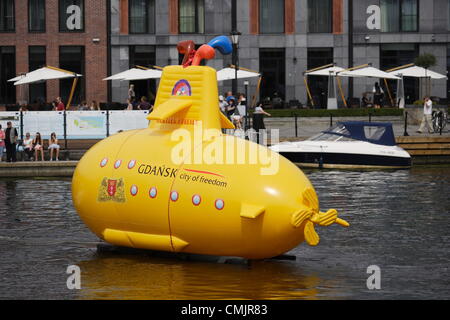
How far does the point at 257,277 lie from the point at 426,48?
155 feet

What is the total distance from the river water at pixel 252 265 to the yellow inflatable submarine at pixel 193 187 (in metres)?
0.52

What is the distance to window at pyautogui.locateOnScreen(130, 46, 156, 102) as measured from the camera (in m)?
61.5

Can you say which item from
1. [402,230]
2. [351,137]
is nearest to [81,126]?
[351,137]

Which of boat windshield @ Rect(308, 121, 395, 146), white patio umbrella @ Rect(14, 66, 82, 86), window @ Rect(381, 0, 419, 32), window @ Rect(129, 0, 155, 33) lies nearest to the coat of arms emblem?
boat windshield @ Rect(308, 121, 395, 146)

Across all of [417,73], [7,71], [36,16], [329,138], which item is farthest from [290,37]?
[329,138]

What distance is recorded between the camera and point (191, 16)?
62.7 meters

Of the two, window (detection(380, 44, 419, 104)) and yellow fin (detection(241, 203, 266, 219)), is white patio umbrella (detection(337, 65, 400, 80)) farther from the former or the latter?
yellow fin (detection(241, 203, 266, 219))

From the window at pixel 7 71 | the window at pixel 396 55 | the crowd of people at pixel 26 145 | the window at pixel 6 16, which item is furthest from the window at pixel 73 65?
the crowd of people at pixel 26 145

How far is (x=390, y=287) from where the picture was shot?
16.2m

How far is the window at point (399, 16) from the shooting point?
6288cm

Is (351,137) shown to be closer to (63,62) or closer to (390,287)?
(390,287)

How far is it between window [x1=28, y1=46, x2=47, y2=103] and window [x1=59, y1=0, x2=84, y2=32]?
6.11ft

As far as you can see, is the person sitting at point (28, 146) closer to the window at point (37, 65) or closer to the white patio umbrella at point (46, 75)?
the white patio umbrella at point (46, 75)

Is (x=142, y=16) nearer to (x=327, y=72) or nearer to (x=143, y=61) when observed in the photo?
(x=143, y=61)
